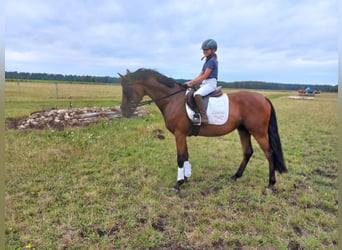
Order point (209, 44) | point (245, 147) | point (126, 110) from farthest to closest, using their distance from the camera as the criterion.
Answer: point (245, 147) → point (126, 110) → point (209, 44)

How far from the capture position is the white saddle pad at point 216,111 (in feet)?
12.8

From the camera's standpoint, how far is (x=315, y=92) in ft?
143

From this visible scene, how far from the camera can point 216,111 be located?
154 inches

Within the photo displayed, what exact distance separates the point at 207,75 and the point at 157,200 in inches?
85.5

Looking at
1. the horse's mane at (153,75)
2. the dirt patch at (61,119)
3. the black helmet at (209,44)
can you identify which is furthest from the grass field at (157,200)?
the dirt patch at (61,119)

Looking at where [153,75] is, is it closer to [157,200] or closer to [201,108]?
[201,108]

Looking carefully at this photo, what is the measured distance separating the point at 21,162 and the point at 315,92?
164 feet

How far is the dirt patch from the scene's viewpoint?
8.29 m

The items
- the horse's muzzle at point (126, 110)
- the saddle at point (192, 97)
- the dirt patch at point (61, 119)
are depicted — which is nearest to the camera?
the saddle at point (192, 97)

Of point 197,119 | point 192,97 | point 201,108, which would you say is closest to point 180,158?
point 197,119

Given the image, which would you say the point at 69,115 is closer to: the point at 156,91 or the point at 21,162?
the point at 21,162

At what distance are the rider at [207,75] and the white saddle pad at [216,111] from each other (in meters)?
0.13

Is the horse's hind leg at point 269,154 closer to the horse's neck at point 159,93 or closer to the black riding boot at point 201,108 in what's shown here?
the black riding boot at point 201,108

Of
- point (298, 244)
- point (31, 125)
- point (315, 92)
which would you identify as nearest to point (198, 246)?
point (298, 244)
